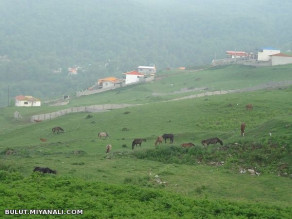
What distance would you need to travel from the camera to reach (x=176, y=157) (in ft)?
96.9

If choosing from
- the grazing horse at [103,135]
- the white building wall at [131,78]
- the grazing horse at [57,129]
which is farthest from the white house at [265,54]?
the grazing horse at [103,135]

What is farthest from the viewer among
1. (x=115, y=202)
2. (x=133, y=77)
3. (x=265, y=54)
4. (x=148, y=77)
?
(x=133, y=77)

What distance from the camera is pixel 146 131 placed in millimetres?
44656

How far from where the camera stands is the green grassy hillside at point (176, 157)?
19.7 meters

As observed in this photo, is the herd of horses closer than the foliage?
No

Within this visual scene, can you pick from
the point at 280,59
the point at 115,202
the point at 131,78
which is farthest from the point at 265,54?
the point at 115,202

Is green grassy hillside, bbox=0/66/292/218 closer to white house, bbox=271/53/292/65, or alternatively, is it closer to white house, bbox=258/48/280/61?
white house, bbox=271/53/292/65

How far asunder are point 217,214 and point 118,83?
88.3 meters

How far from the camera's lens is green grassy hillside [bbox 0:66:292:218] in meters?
19.7

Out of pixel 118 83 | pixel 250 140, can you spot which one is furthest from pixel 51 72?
pixel 250 140

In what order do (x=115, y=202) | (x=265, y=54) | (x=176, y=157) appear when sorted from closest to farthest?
(x=115, y=202)
(x=176, y=157)
(x=265, y=54)

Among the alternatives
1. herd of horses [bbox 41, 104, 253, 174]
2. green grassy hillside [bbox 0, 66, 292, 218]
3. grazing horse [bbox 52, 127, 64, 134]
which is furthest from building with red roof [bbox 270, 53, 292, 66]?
grazing horse [bbox 52, 127, 64, 134]

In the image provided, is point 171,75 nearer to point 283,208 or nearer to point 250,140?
point 250,140

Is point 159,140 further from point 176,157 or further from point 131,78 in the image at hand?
point 131,78
